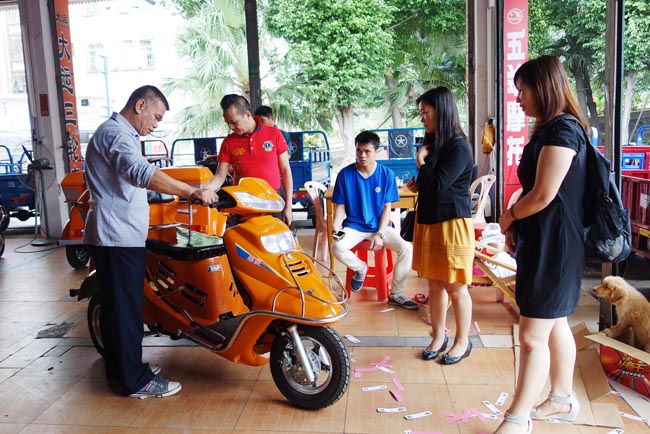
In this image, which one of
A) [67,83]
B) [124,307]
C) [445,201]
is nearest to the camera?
[124,307]

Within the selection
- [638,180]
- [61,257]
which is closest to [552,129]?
[638,180]

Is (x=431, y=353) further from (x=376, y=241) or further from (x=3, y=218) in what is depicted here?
(x=3, y=218)

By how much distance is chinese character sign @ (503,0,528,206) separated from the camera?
20.2ft

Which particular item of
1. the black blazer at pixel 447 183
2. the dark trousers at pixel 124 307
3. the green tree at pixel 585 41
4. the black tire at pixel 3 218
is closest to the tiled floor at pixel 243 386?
the dark trousers at pixel 124 307

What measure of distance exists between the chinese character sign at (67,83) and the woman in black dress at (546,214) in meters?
6.59

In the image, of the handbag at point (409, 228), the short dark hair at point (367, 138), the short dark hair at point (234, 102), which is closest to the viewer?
the handbag at point (409, 228)

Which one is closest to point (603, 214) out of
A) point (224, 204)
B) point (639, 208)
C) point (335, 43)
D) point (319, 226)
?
point (224, 204)

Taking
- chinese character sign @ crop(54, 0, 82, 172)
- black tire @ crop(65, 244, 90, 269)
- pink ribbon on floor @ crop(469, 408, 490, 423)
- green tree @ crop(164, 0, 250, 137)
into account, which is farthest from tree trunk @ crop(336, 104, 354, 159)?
pink ribbon on floor @ crop(469, 408, 490, 423)

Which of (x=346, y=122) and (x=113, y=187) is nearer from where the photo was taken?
(x=113, y=187)

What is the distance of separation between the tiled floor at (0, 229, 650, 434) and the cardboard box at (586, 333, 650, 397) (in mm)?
168

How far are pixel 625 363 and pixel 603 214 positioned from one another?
1.16 m

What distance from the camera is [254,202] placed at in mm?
2473

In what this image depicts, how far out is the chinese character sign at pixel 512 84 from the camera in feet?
20.2

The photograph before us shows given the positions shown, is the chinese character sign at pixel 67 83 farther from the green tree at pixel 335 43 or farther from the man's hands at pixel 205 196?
the man's hands at pixel 205 196
